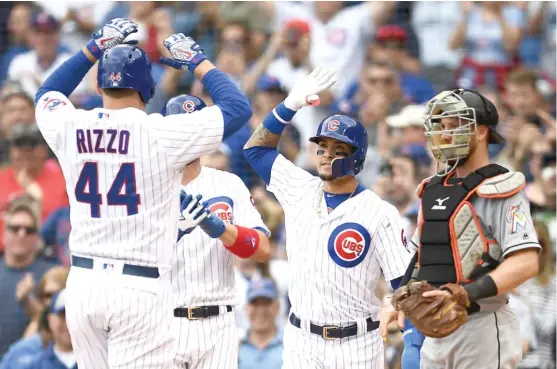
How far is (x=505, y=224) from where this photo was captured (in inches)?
183

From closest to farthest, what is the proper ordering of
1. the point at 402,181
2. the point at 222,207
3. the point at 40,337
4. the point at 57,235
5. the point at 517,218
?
1. the point at 517,218
2. the point at 222,207
3. the point at 40,337
4. the point at 402,181
5. the point at 57,235

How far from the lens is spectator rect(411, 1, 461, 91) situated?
1068 centimetres

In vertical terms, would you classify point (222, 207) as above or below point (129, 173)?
below

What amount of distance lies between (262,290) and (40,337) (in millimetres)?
1785

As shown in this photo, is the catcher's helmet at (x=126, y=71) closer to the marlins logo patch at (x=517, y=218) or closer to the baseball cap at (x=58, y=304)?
the marlins logo patch at (x=517, y=218)

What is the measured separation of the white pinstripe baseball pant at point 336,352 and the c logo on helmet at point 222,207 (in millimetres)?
797

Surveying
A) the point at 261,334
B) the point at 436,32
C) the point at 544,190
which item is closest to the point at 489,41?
the point at 436,32

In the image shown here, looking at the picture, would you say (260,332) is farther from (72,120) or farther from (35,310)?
(72,120)

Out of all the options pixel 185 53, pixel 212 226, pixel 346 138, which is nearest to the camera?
pixel 185 53

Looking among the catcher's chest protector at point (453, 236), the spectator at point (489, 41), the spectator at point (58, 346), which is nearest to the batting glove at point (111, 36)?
the catcher's chest protector at point (453, 236)

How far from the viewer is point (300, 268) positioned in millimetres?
5629

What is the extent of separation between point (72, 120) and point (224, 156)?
14.6 feet

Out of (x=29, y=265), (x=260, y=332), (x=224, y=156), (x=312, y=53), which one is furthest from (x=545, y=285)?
(x=29, y=265)

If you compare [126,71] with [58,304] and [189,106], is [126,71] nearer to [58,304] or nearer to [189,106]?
[189,106]
